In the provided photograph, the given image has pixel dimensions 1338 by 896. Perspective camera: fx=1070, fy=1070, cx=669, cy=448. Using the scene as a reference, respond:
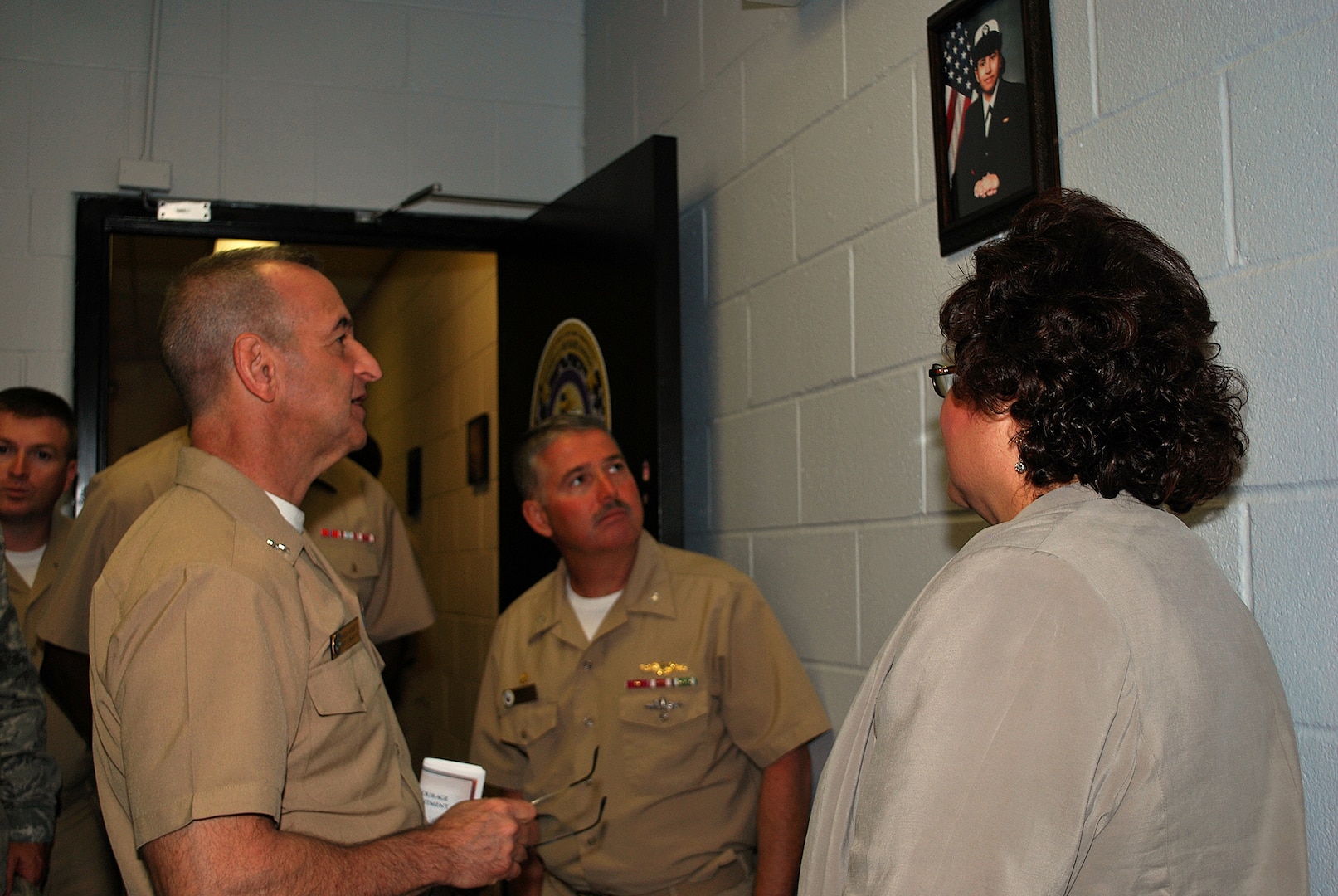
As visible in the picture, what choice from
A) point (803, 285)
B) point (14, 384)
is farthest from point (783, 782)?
point (14, 384)

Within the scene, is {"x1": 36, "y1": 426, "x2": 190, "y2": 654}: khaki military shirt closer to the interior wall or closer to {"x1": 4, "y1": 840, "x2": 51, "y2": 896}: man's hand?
{"x1": 4, "y1": 840, "x2": 51, "y2": 896}: man's hand

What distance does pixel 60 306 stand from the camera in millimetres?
2992

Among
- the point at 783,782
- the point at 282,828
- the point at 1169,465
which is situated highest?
the point at 1169,465

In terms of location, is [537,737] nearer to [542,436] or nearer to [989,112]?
[542,436]

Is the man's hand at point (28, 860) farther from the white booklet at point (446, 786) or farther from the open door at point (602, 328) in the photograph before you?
the open door at point (602, 328)

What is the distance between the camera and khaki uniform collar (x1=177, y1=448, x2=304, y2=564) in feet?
4.71

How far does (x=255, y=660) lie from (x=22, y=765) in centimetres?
85

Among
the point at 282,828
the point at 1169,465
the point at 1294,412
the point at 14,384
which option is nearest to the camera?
the point at 1169,465

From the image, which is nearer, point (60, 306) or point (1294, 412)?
point (1294, 412)

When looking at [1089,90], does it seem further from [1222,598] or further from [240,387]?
[240,387]

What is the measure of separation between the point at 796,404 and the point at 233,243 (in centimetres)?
408

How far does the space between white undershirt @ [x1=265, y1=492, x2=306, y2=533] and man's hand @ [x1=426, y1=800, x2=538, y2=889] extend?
1.53 ft

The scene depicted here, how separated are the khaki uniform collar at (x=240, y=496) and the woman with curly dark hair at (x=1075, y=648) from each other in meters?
0.83

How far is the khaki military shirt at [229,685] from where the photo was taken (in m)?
1.19
